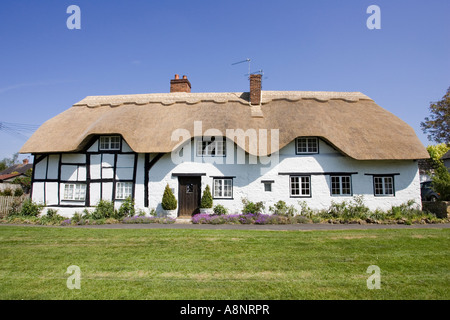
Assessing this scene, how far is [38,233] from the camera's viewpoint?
32.6 feet

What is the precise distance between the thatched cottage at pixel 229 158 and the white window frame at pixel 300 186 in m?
0.05

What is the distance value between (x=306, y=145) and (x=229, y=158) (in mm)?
4020

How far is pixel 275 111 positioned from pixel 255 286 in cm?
1158

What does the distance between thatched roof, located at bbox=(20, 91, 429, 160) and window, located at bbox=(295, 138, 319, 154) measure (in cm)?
78

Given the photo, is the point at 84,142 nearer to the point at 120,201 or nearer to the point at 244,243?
the point at 120,201

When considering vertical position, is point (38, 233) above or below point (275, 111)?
below

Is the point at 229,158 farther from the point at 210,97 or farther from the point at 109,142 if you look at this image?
the point at 109,142

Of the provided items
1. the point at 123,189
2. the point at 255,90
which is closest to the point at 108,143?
the point at 123,189

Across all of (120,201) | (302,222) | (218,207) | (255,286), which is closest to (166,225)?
(218,207)

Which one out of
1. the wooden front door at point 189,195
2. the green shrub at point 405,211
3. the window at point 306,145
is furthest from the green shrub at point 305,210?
the wooden front door at point 189,195

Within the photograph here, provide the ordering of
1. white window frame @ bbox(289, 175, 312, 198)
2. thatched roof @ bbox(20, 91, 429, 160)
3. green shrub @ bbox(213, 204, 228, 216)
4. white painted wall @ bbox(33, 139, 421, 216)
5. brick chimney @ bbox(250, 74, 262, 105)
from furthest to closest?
brick chimney @ bbox(250, 74, 262, 105) < white window frame @ bbox(289, 175, 312, 198) < white painted wall @ bbox(33, 139, 421, 216) < green shrub @ bbox(213, 204, 228, 216) < thatched roof @ bbox(20, 91, 429, 160)

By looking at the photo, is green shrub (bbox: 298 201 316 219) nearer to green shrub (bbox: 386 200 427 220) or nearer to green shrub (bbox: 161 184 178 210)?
green shrub (bbox: 386 200 427 220)

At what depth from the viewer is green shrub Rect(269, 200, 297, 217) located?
13164mm

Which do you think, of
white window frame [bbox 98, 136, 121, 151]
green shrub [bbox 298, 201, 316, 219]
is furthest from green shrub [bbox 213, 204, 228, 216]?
white window frame [bbox 98, 136, 121, 151]
